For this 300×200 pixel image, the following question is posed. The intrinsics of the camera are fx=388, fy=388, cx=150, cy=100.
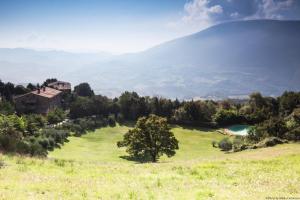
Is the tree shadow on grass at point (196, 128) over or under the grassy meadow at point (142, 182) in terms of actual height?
under

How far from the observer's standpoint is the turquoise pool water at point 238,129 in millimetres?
123075

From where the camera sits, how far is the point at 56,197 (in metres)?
15.2

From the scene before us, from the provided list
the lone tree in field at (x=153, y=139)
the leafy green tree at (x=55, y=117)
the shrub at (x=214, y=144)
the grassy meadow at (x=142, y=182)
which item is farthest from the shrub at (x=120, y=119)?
the grassy meadow at (x=142, y=182)

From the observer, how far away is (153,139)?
2717 inches

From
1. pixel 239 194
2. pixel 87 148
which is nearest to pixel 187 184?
pixel 239 194

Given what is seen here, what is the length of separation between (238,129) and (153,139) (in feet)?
219

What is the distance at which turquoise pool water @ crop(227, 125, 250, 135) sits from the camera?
123075mm

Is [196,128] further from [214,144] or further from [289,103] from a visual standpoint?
[289,103]

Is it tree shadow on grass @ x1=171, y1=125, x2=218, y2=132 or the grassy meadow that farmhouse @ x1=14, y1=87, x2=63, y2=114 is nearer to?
tree shadow on grass @ x1=171, y1=125, x2=218, y2=132

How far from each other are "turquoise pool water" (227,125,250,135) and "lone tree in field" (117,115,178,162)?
57230 millimetres

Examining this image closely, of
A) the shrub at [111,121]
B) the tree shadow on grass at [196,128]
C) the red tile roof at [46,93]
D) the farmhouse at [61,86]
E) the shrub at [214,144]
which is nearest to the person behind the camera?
the shrub at [214,144]

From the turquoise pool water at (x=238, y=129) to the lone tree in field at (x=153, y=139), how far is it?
57.2 metres

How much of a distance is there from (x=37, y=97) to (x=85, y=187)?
5437 inches

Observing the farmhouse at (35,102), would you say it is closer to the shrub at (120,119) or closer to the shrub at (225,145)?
the shrub at (120,119)
